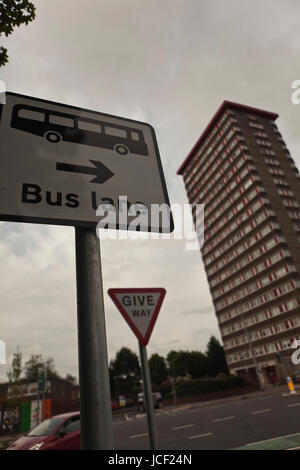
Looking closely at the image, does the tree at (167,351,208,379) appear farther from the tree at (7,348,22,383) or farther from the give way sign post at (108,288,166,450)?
the give way sign post at (108,288,166,450)

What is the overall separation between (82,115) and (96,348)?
1.53m

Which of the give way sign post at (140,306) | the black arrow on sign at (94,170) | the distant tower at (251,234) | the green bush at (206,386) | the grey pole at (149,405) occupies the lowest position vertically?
the green bush at (206,386)

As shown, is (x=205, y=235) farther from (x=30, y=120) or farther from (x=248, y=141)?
(x=30, y=120)

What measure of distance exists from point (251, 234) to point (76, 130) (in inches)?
2226

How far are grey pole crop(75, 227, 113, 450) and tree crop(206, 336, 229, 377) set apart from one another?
7691 cm

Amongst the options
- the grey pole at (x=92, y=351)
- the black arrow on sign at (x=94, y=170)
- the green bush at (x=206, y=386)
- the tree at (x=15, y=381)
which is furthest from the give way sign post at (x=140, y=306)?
the green bush at (x=206, y=386)

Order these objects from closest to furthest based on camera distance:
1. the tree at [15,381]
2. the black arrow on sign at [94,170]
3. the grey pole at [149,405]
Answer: the black arrow on sign at [94,170], the grey pole at [149,405], the tree at [15,381]

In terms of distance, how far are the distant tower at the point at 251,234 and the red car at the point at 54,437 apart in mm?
37431

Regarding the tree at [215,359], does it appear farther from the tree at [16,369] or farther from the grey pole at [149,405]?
the grey pole at [149,405]

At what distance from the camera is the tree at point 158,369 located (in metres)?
80.6

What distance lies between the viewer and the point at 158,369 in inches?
3324
